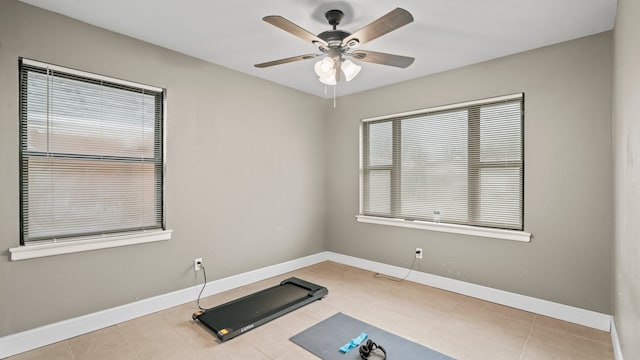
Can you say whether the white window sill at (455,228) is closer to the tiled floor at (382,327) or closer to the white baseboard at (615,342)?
the tiled floor at (382,327)

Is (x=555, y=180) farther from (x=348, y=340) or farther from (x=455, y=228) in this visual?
(x=348, y=340)

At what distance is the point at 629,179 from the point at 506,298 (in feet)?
6.26

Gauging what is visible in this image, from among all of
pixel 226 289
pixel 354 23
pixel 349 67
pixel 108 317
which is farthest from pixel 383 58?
pixel 108 317

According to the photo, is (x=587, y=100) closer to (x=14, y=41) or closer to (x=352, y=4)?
(x=352, y=4)

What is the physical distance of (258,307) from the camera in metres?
Result: 3.02

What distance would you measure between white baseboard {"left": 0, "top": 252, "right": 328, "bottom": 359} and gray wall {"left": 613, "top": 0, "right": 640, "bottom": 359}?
3.37 metres

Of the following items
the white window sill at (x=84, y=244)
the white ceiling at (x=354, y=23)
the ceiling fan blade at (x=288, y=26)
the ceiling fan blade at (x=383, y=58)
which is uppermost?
the white ceiling at (x=354, y=23)

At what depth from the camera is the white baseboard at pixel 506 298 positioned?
8.86 feet

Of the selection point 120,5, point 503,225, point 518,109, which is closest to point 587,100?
point 518,109

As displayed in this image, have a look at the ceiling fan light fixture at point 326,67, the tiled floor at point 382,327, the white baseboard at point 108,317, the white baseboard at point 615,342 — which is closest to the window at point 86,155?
the white baseboard at point 108,317

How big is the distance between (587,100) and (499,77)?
798 mm

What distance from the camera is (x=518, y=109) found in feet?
10.3

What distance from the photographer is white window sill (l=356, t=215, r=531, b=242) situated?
3.07m

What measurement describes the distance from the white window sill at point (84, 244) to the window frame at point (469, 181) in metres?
2.66
